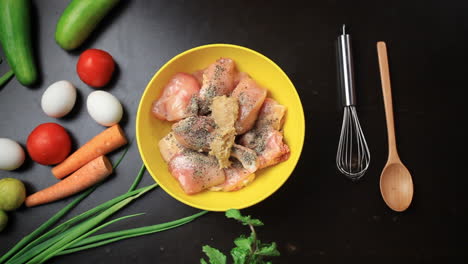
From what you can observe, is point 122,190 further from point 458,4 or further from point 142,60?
point 458,4

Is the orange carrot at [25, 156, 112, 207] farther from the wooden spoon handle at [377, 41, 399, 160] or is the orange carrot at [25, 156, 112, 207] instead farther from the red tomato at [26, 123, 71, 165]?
the wooden spoon handle at [377, 41, 399, 160]

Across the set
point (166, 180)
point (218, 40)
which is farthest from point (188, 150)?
point (218, 40)

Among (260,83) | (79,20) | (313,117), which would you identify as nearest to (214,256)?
(260,83)

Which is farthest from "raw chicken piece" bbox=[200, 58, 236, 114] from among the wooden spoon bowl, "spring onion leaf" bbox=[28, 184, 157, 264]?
the wooden spoon bowl

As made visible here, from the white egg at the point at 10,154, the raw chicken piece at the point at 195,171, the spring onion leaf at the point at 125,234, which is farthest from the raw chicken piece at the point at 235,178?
the white egg at the point at 10,154

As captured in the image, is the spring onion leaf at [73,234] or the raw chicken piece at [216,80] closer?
the raw chicken piece at [216,80]

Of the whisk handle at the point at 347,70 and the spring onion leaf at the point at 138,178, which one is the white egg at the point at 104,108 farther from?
the whisk handle at the point at 347,70
